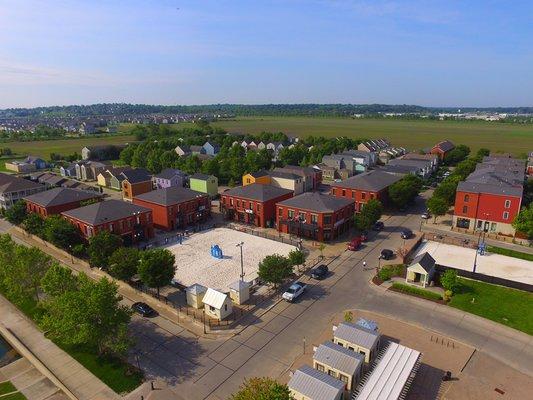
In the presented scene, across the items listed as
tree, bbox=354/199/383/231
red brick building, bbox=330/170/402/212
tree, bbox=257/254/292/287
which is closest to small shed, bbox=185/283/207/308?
tree, bbox=257/254/292/287

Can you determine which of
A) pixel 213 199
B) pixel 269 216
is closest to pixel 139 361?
pixel 269 216

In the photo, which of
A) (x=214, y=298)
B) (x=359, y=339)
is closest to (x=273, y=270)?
(x=214, y=298)

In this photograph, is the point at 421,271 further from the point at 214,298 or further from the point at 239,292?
the point at 214,298

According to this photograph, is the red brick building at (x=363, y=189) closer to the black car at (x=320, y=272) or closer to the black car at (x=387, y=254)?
the black car at (x=387, y=254)

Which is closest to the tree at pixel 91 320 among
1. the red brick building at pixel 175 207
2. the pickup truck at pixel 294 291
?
the pickup truck at pixel 294 291

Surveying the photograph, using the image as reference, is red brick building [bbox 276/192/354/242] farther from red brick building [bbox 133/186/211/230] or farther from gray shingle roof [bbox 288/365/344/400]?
gray shingle roof [bbox 288/365/344/400]

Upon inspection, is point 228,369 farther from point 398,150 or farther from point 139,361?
point 398,150

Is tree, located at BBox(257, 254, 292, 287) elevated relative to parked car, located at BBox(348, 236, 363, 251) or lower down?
elevated

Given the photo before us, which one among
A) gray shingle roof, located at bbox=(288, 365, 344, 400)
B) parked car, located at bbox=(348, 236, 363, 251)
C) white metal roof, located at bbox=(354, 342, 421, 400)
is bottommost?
parked car, located at bbox=(348, 236, 363, 251)
